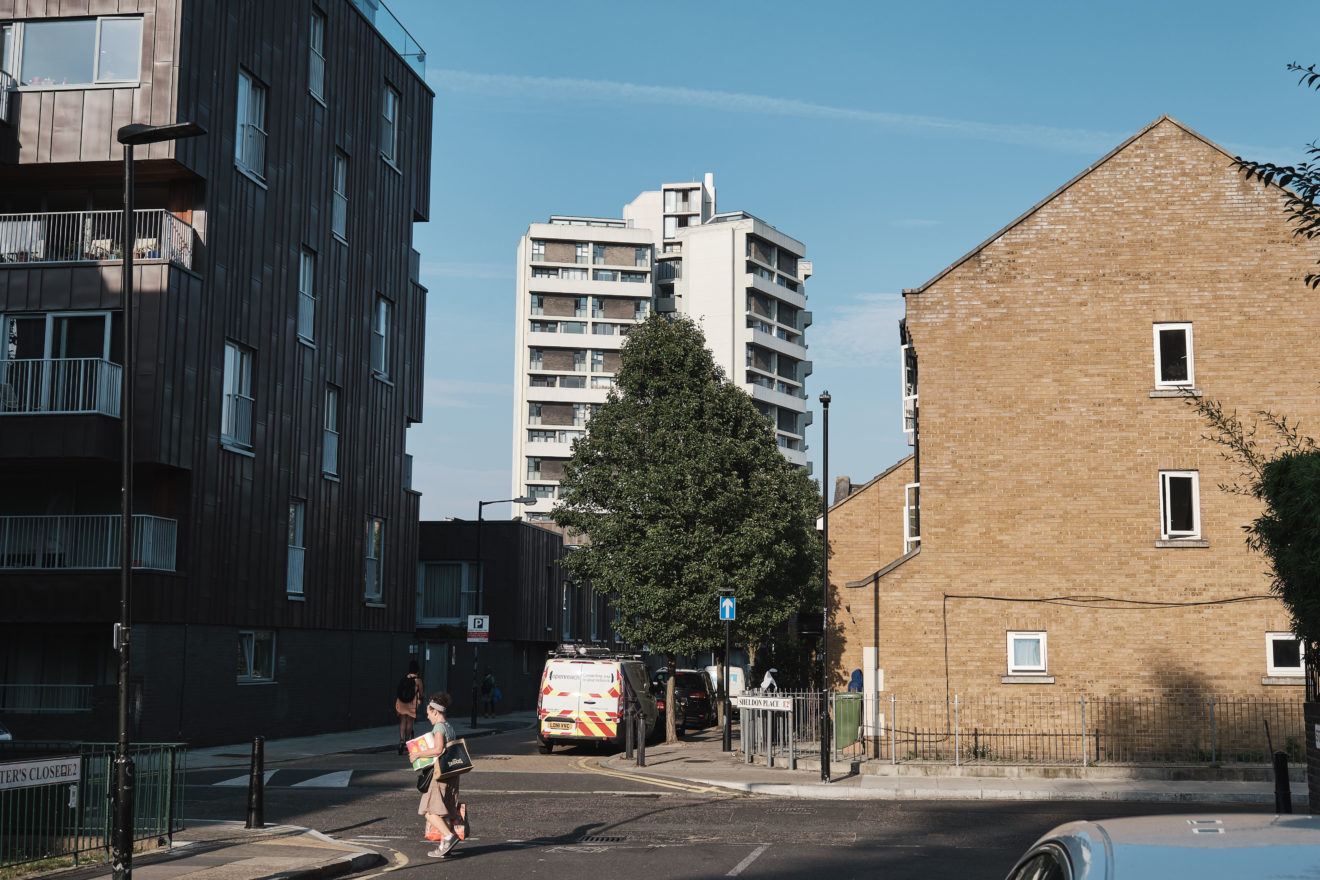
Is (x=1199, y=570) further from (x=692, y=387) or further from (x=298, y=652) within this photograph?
(x=298, y=652)

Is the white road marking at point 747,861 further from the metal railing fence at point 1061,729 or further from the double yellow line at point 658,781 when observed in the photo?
the metal railing fence at point 1061,729

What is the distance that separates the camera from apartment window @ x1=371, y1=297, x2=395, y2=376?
39.1 m

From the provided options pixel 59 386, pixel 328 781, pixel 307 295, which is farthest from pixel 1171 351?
pixel 59 386

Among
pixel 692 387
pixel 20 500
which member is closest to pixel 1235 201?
pixel 692 387

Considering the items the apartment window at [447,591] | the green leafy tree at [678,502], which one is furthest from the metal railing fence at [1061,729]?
the apartment window at [447,591]

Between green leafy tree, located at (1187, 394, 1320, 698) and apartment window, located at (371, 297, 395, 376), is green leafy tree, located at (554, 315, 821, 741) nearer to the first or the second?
apartment window, located at (371, 297, 395, 376)

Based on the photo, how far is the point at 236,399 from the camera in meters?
30.4

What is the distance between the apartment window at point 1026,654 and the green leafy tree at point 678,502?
708cm

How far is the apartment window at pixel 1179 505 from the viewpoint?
79.8ft

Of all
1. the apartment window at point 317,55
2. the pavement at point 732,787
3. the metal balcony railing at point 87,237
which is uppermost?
the apartment window at point 317,55

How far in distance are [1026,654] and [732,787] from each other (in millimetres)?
6808

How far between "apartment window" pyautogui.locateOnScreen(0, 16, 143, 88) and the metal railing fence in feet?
61.0

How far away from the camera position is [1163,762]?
74.3 feet

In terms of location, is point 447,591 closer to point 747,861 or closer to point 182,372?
point 182,372
